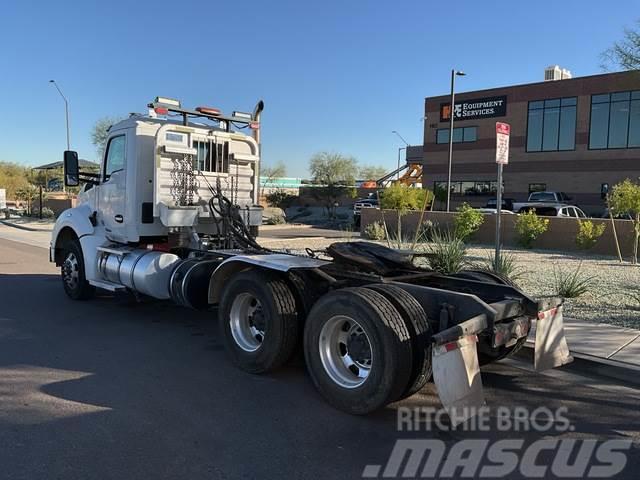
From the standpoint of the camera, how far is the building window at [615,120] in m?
39.1

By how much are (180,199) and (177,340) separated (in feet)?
7.24

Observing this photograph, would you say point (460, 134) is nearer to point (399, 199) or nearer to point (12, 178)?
point (399, 199)

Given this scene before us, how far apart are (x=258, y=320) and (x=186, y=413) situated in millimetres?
1443

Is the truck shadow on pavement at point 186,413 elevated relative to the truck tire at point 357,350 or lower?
lower

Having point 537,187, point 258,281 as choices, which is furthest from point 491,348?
point 537,187

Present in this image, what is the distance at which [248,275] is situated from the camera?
564 centimetres

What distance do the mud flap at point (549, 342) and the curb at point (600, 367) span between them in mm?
754

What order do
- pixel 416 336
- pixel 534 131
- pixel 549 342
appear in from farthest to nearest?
pixel 534 131 → pixel 549 342 → pixel 416 336

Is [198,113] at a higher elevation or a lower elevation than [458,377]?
higher

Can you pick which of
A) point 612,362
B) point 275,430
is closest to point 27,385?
point 275,430

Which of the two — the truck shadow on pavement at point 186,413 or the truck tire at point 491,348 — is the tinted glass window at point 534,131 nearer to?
the truck tire at point 491,348

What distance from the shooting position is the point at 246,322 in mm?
5836

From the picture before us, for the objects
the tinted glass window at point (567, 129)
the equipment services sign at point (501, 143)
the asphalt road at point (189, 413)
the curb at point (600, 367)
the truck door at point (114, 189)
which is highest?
the tinted glass window at point (567, 129)

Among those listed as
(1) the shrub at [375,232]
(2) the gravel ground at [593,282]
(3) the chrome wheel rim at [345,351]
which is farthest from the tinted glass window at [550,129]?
(3) the chrome wheel rim at [345,351]
